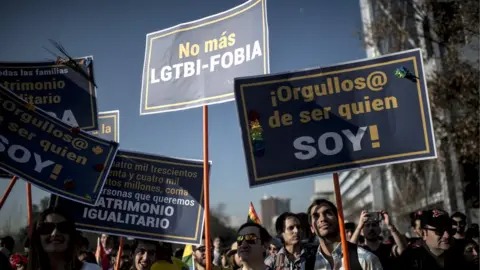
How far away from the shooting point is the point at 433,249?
4.76 m

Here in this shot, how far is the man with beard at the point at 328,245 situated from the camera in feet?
12.4

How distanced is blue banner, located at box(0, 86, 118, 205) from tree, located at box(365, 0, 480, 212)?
15153 millimetres

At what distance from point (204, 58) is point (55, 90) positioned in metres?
2.34

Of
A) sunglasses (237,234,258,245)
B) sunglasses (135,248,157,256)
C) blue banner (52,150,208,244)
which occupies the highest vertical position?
blue banner (52,150,208,244)

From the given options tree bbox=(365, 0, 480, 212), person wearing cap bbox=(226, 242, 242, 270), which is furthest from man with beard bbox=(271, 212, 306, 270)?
tree bbox=(365, 0, 480, 212)

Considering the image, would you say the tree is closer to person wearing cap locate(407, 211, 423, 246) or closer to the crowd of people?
person wearing cap locate(407, 211, 423, 246)

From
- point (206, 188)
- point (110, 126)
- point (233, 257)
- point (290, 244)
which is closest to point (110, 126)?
point (110, 126)

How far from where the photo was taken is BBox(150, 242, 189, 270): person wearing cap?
211 inches

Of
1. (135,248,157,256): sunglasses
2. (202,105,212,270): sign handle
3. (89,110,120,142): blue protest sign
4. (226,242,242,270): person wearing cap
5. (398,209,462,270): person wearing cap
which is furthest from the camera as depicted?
(89,110,120,142): blue protest sign

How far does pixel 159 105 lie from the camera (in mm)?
6270

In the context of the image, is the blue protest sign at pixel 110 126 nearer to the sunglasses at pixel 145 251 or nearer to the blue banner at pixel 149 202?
the blue banner at pixel 149 202

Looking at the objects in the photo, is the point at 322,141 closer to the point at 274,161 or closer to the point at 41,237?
A: the point at 274,161

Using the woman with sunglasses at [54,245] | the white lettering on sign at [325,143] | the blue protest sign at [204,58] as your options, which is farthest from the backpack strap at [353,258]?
the blue protest sign at [204,58]

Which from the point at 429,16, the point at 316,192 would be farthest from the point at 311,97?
the point at 316,192
